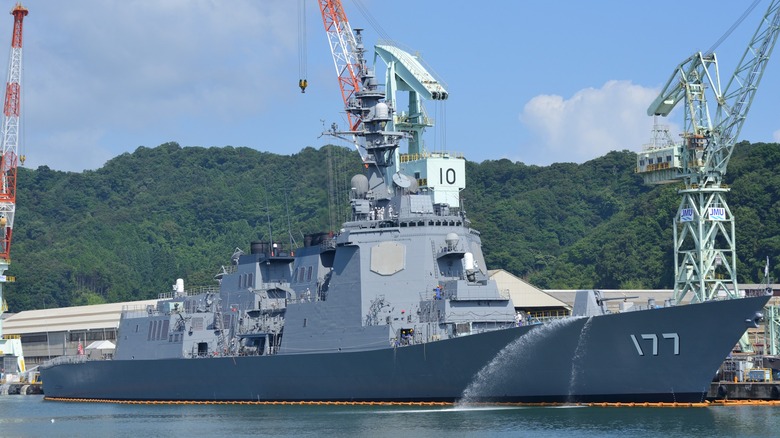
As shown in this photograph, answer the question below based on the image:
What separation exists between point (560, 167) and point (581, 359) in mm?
70263

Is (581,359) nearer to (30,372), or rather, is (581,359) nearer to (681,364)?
(681,364)

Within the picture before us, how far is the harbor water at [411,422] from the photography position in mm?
29641

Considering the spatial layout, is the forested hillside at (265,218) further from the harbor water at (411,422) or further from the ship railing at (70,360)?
the harbor water at (411,422)

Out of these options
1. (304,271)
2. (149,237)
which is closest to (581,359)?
(304,271)

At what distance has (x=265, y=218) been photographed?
336 ft

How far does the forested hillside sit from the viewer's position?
71938 millimetres

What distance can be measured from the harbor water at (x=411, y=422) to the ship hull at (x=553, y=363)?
Answer: 59 centimetres

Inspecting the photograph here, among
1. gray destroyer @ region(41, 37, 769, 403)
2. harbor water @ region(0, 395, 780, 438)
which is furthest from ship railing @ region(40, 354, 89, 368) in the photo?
harbor water @ region(0, 395, 780, 438)

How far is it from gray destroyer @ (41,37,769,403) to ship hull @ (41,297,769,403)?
4 centimetres

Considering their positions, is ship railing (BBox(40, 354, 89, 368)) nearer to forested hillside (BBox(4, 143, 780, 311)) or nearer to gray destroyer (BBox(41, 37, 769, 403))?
gray destroyer (BBox(41, 37, 769, 403))

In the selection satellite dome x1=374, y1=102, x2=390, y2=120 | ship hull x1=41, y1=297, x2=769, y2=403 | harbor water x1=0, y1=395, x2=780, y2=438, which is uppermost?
satellite dome x1=374, y1=102, x2=390, y2=120

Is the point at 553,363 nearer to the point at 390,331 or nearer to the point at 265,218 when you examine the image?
the point at 390,331

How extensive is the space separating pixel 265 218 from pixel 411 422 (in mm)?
71482

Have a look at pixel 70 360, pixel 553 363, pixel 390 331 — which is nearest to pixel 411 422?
pixel 553 363
